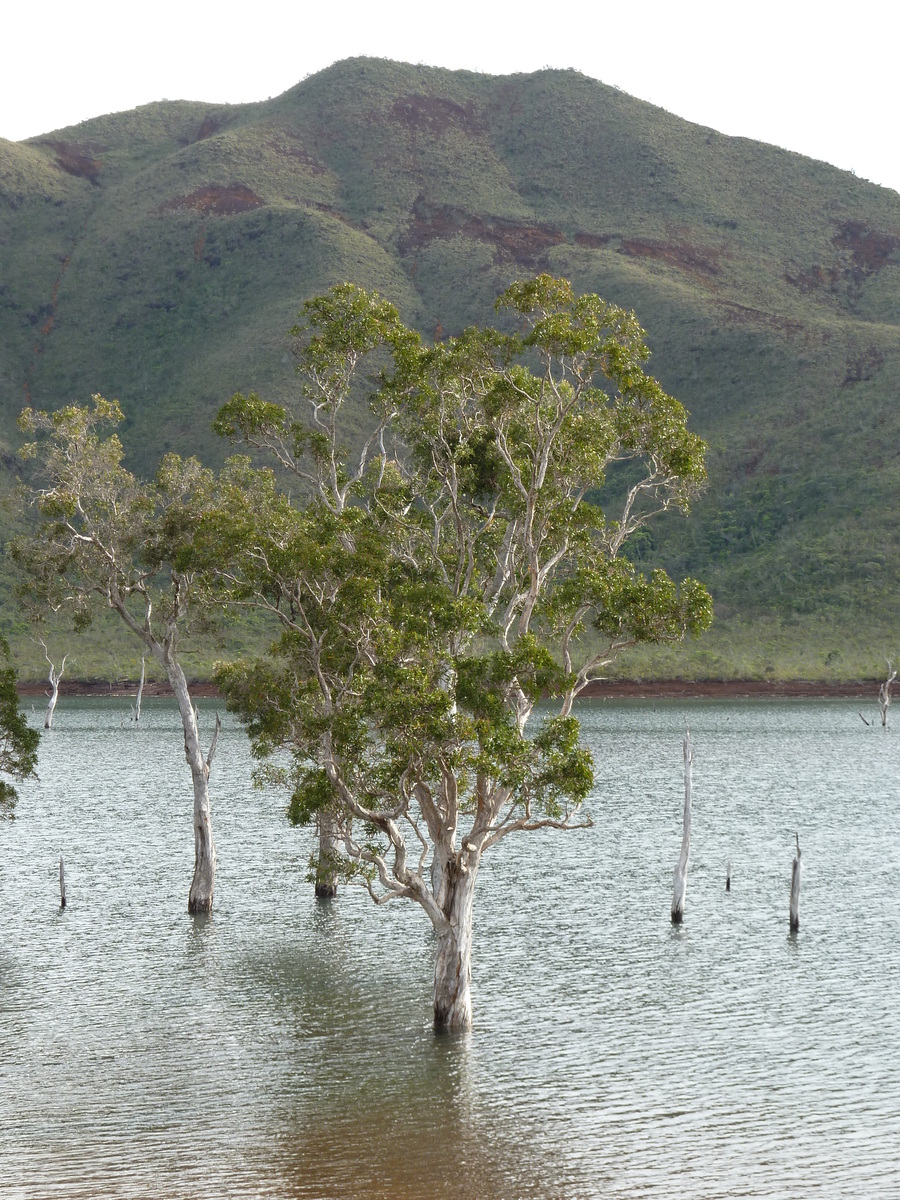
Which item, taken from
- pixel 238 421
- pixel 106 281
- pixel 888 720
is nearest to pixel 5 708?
pixel 238 421

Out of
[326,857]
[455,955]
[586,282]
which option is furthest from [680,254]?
[455,955]

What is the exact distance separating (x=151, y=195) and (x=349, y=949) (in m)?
172

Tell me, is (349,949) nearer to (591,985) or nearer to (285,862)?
(591,985)

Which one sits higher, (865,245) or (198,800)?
(865,245)

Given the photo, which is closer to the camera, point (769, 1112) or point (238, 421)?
point (769, 1112)

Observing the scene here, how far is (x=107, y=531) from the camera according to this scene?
30359 millimetres

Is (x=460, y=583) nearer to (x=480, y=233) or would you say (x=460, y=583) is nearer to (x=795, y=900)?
(x=795, y=900)

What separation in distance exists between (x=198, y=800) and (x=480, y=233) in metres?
153

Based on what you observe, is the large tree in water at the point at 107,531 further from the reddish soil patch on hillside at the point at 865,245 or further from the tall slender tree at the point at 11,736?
the reddish soil patch on hillside at the point at 865,245

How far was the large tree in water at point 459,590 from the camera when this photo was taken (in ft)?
69.8

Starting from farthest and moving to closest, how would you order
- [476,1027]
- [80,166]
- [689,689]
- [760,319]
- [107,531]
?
1. [80,166]
2. [760,319]
3. [689,689]
4. [107,531]
5. [476,1027]

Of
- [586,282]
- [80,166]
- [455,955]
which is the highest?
[80,166]

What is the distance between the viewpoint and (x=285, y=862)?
41.6m

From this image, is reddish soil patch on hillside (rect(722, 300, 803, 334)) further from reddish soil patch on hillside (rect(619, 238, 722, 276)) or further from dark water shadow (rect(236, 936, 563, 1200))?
dark water shadow (rect(236, 936, 563, 1200))
